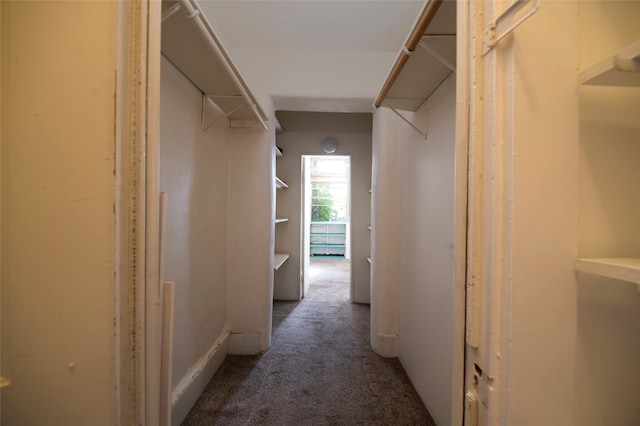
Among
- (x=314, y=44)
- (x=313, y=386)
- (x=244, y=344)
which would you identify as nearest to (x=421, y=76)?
(x=314, y=44)

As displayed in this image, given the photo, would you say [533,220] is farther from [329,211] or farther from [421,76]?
[329,211]

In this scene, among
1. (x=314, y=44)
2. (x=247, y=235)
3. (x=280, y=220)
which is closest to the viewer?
(x=314, y=44)

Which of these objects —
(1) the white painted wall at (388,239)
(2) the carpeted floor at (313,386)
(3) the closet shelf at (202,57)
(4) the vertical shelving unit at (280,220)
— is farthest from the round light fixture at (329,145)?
(2) the carpeted floor at (313,386)

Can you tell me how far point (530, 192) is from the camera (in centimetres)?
55

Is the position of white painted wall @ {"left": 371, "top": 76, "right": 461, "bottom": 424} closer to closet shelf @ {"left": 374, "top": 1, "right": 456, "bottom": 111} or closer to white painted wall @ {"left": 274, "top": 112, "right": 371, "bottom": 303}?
closet shelf @ {"left": 374, "top": 1, "right": 456, "bottom": 111}

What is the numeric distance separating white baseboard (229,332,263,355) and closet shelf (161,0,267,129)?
172 cm

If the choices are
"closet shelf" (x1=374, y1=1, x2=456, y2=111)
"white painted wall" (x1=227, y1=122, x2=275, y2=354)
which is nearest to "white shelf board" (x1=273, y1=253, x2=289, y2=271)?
"white painted wall" (x1=227, y1=122, x2=275, y2=354)

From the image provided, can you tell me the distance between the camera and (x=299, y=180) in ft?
12.0

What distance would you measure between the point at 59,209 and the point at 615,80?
3.92 ft

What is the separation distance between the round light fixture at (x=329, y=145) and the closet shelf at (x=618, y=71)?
3083 mm

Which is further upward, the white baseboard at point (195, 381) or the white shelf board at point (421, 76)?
the white shelf board at point (421, 76)

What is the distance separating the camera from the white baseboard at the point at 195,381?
1.41 metres

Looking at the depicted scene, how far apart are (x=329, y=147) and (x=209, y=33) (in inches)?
102

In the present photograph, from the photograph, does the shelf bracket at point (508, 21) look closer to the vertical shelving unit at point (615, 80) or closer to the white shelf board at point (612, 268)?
the vertical shelving unit at point (615, 80)
